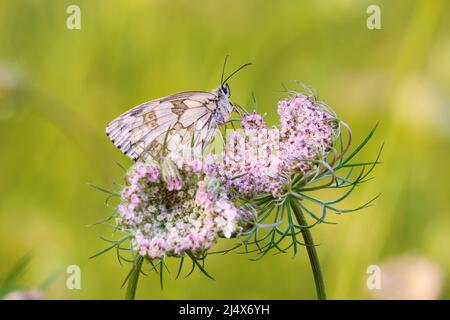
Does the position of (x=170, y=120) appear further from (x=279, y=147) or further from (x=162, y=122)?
(x=279, y=147)

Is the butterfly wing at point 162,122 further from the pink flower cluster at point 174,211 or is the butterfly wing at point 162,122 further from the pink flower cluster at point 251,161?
the pink flower cluster at point 174,211

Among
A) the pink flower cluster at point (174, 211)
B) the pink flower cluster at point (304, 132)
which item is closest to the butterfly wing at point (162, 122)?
the pink flower cluster at point (304, 132)

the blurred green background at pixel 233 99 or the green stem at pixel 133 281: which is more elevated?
the blurred green background at pixel 233 99

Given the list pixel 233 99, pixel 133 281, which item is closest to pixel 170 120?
pixel 133 281

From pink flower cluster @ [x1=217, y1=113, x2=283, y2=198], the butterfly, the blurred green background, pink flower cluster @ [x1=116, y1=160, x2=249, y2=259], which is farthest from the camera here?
the blurred green background

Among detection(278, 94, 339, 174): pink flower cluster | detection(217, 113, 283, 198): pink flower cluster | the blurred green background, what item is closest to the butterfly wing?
detection(217, 113, 283, 198): pink flower cluster

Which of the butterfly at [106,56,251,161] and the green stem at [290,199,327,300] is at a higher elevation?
the butterfly at [106,56,251,161]

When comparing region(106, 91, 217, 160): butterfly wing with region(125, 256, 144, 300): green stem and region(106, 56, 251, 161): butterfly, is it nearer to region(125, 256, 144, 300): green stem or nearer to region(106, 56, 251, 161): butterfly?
region(106, 56, 251, 161): butterfly
